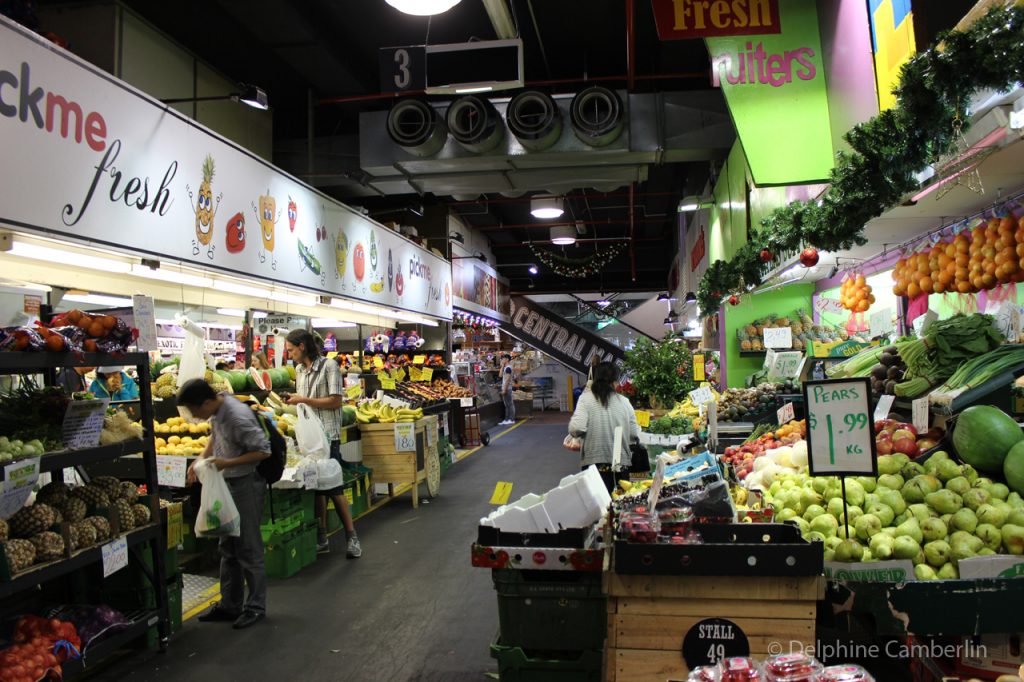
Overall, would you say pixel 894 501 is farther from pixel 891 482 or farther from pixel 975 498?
pixel 975 498

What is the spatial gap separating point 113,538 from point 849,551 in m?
3.82

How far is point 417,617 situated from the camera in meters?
4.69

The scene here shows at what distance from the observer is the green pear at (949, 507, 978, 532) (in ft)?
8.49

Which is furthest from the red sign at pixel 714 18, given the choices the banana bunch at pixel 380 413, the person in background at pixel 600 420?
the banana bunch at pixel 380 413

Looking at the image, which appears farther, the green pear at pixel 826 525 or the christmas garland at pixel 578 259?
the christmas garland at pixel 578 259

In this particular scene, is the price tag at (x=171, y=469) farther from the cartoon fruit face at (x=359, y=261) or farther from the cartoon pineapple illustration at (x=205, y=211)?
the cartoon fruit face at (x=359, y=261)

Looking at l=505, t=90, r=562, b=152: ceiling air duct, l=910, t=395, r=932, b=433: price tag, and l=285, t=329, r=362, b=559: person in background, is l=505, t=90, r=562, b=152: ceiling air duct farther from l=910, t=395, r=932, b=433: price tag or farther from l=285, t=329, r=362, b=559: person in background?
l=910, t=395, r=932, b=433: price tag

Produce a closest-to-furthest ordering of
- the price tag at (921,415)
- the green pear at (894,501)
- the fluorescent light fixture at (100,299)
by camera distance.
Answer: the green pear at (894,501) < the price tag at (921,415) < the fluorescent light fixture at (100,299)

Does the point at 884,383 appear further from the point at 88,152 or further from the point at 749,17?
→ the point at 88,152

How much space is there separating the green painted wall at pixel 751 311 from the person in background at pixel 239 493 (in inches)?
310

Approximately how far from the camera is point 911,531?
2.60m

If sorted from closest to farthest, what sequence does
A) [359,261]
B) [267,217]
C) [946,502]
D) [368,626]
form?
[946,502], [368,626], [267,217], [359,261]

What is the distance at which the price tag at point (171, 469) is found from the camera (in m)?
5.00

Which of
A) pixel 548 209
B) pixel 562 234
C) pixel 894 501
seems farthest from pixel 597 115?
pixel 562 234
